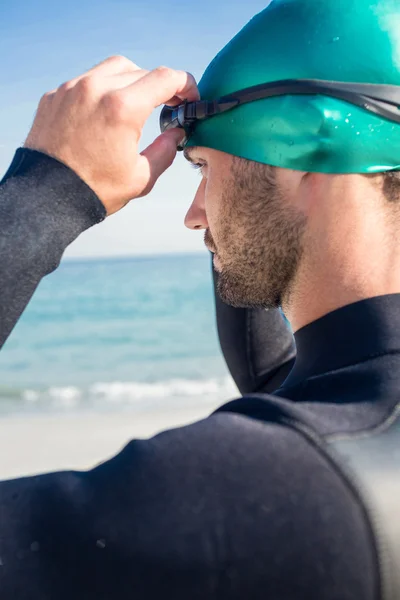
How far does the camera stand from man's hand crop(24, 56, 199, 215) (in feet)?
4.92

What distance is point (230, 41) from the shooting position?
204 cm

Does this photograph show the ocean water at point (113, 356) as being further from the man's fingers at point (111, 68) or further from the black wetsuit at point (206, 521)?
the black wetsuit at point (206, 521)

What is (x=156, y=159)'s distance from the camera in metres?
1.70

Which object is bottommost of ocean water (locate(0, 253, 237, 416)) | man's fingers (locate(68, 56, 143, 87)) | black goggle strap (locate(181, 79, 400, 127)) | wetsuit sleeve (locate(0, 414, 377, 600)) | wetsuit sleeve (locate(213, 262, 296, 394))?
wetsuit sleeve (locate(0, 414, 377, 600))

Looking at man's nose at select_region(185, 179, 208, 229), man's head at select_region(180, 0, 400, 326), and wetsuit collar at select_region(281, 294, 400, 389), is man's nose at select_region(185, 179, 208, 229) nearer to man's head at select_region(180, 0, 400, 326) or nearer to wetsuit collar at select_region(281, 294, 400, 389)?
man's head at select_region(180, 0, 400, 326)

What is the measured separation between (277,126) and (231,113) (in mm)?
158

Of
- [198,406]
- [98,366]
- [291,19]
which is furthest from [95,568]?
[98,366]

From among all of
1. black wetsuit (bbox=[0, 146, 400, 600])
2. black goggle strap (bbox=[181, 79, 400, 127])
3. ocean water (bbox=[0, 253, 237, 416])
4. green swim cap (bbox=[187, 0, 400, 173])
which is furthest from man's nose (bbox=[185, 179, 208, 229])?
ocean water (bbox=[0, 253, 237, 416])

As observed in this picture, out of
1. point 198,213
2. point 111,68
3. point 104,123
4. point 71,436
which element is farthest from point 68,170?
point 71,436

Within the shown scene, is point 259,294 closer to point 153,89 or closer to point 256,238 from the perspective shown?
point 256,238

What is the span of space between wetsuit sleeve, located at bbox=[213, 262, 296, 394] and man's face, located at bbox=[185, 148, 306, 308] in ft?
2.50

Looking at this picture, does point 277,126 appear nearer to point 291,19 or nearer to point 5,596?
point 291,19

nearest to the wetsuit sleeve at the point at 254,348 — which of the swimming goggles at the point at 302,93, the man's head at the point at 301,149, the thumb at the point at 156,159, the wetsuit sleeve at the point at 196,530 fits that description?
the man's head at the point at 301,149

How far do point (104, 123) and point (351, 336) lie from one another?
0.72 meters
